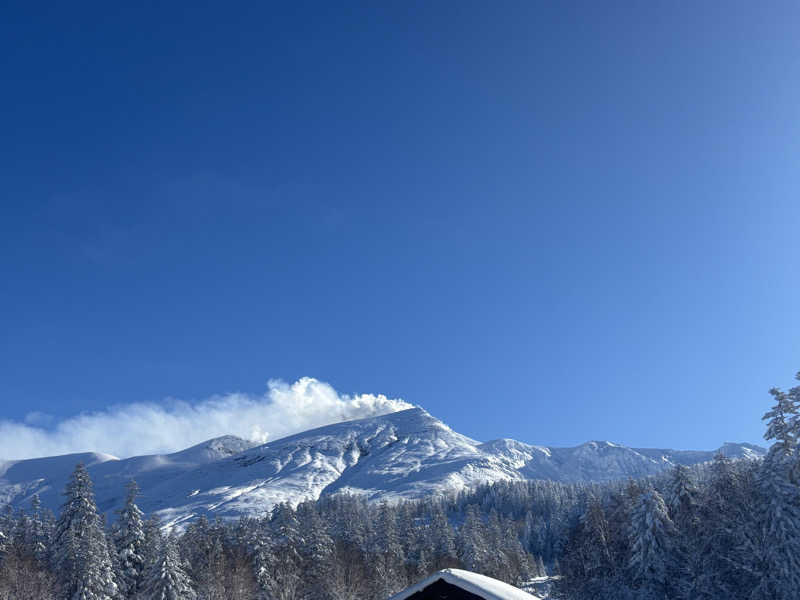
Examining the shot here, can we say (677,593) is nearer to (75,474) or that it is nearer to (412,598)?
(412,598)

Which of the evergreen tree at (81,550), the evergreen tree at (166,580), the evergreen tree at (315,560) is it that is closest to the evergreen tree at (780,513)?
the evergreen tree at (315,560)

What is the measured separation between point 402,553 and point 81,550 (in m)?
36.9

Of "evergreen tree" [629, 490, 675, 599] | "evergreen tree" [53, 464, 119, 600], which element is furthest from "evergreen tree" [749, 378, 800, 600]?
"evergreen tree" [53, 464, 119, 600]

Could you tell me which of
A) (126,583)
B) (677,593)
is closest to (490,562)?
(677,593)

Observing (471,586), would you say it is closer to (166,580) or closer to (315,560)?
(166,580)

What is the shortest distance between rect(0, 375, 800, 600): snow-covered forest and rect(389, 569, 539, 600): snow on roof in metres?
29.8

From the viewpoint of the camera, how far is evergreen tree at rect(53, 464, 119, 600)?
111 ft

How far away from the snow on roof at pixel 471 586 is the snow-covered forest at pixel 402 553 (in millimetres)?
29831

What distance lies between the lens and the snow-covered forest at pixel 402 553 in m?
29.9

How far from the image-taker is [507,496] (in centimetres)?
17912

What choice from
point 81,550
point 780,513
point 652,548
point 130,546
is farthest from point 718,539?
point 130,546

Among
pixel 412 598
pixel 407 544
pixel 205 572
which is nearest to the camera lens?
pixel 412 598

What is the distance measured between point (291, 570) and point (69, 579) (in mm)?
18475

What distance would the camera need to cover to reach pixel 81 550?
113 feet
